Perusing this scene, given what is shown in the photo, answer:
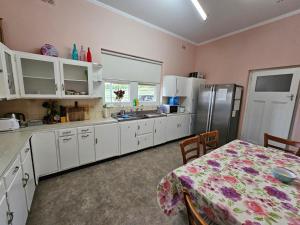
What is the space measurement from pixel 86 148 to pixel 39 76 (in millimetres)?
1438

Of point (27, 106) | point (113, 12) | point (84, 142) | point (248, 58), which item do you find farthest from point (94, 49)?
point (248, 58)

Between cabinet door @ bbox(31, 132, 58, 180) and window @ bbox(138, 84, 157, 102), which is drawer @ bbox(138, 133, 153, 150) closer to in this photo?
window @ bbox(138, 84, 157, 102)

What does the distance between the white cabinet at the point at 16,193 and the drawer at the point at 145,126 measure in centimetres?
203

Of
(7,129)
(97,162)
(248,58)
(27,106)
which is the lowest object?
(97,162)

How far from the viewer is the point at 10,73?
1788 millimetres

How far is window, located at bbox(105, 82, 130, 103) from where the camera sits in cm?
307

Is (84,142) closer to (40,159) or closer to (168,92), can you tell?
(40,159)

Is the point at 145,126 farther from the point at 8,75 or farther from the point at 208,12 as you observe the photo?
the point at 208,12

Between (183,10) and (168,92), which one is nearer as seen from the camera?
(183,10)

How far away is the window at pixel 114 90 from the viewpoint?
3072 mm

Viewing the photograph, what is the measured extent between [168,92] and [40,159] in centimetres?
307

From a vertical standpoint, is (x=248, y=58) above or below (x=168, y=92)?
above

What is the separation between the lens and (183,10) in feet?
8.66

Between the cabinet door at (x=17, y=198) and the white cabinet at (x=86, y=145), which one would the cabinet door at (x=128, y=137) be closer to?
the white cabinet at (x=86, y=145)
